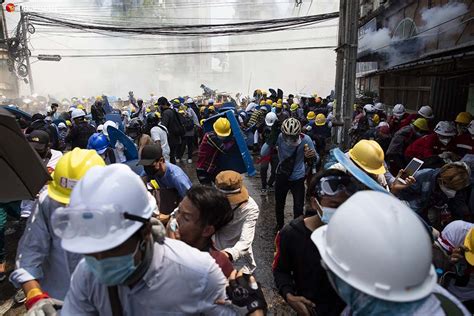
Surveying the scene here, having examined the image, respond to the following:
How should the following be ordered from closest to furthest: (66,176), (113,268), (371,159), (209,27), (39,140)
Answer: (113,268) < (66,176) < (371,159) < (39,140) < (209,27)

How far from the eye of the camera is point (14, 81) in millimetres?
25406

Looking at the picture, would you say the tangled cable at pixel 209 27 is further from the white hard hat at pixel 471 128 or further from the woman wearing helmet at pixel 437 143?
the woman wearing helmet at pixel 437 143

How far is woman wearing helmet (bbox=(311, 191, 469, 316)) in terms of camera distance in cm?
106

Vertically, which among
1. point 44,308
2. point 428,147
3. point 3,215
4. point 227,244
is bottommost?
point 3,215

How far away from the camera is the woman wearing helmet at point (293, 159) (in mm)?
4684

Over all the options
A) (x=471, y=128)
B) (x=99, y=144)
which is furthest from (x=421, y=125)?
(x=99, y=144)

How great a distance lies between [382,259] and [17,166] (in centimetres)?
190

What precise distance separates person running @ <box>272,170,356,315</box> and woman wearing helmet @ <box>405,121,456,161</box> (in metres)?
3.49

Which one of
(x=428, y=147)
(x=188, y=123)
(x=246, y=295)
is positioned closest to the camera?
(x=246, y=295)

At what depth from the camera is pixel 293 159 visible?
4734 mm

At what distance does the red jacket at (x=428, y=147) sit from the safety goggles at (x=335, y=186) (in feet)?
11.3

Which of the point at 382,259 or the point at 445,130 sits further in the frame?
the point at 445,130

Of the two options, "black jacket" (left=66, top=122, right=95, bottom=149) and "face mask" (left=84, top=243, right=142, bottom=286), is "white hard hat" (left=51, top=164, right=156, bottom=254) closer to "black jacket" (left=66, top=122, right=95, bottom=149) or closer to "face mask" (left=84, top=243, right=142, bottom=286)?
"face mask" (left=84, top=243, right=142, bottom=286)

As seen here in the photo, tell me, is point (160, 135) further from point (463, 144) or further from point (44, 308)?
point (44, 308)
